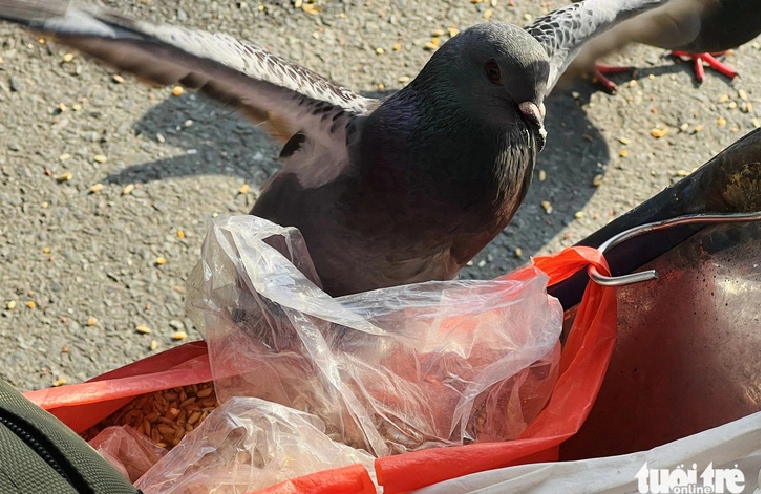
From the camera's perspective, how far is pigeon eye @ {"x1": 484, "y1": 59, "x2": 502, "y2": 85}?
1815 mm

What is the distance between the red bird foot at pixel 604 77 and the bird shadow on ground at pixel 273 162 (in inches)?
9.2

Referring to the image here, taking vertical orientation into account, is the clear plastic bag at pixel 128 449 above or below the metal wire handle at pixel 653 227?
below

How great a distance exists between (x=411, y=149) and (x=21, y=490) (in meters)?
1.23

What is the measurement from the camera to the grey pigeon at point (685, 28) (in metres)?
2.37

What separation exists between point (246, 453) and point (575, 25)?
1.54 meters

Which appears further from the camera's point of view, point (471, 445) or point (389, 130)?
point (389, 130)

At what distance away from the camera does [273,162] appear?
9.96 ft

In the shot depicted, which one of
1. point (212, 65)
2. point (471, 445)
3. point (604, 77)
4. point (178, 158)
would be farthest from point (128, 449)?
point (604, 77)

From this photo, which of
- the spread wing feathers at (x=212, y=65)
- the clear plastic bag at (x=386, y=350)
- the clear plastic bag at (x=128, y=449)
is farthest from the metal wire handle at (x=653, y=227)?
the clear plastic bag at (x=128, y=449)

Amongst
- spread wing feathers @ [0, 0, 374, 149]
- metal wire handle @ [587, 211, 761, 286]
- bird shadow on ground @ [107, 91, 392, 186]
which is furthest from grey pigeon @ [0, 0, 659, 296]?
bird shadow on ground @ [107, 91, 392, 186]

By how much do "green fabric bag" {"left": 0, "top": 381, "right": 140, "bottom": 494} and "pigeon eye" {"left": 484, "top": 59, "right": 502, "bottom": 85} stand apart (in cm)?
123

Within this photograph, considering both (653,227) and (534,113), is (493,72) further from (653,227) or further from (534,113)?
(653,227)

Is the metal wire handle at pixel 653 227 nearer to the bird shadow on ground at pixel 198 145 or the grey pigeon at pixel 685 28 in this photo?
the grey pigeon at pixel 685 28

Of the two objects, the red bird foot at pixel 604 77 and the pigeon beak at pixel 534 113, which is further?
the red bird foot at pixel 604 77
